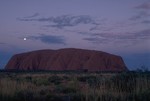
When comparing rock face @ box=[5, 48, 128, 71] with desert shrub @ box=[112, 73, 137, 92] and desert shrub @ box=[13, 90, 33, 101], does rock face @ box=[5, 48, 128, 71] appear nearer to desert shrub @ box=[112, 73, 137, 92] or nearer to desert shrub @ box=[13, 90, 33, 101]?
desert shrub @ box=[112, 73, 137, 92]

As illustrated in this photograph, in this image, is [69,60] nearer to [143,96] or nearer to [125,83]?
[125,83]

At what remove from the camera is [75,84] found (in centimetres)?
2161

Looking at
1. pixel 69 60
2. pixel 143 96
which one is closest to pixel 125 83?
pixel 143 96

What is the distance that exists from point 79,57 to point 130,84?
124 m

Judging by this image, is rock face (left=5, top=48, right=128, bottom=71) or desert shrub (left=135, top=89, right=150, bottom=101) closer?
desert shrub (left=135, top=89, right=150, bottom=101)

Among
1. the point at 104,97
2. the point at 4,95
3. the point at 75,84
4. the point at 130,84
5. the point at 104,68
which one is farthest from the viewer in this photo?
the point at 104,68

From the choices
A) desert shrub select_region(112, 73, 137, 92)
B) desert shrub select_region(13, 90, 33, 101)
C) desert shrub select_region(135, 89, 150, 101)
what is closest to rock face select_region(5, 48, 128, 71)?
desert shrub select_region(112, 73, 137, 92)

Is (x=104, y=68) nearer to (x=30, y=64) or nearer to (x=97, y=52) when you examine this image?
(x=97, y=52)

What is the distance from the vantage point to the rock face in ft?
454

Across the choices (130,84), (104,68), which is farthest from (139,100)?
(104,68)

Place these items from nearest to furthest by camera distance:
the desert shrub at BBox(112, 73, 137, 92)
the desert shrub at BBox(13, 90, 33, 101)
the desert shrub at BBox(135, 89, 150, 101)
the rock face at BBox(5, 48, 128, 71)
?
the desert shrub at BBox(135, 89, 150, 101)
the desert shrub at BBox(13, 90, 33, 101)
the desert shrub at BBox(112, 73, 137, 92)
the rock face at BBox(5, 48, 128, 71)

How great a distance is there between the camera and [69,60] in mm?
143875

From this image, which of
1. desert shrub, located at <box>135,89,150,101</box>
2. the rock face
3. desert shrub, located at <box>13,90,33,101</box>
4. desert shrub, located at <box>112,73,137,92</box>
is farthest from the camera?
the rock face

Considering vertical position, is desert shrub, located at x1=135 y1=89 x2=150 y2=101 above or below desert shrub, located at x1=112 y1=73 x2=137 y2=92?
below
